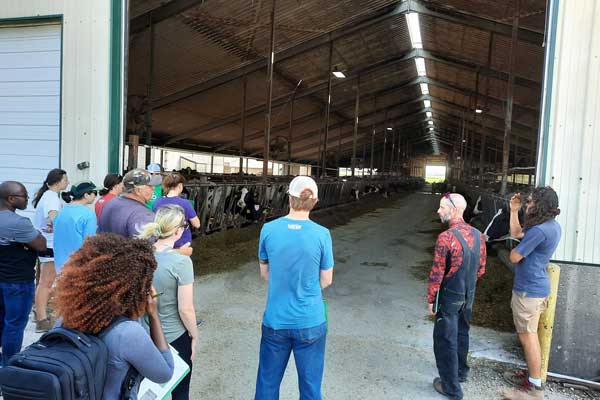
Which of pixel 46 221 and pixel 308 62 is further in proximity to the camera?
pixel 308 62

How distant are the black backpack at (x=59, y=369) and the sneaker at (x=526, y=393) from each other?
2895 millimetres

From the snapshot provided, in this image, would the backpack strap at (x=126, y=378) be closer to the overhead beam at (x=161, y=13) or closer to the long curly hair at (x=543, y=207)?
the long curly hair at (x=543, y=207)

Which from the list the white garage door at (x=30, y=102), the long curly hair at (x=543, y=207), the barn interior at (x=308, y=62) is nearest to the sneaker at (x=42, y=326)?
the white garage door at (x=30, y=102)

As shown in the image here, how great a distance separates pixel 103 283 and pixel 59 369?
304 millimetres

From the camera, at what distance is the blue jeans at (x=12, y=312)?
9.56 feet

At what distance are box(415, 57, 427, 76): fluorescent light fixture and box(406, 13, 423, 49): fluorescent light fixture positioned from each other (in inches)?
57.5

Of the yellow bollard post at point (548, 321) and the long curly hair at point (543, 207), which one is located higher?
the long curly hair at point (543, 207)

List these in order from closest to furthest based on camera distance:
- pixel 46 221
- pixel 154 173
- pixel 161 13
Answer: pixel 46 221, pixel 154 173, pixel 161 13

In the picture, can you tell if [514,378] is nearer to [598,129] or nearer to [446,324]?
[446,324]

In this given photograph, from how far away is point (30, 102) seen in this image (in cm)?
449

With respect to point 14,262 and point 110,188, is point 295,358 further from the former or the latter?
point 110,188

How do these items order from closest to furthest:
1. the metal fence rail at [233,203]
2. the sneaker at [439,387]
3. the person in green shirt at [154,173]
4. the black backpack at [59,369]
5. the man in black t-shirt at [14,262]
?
the black backpack at [59,369], the man in black t-shirt at [14,262], the sneaker at [439,387], the person in green shirt at [154,173], the metal fence rail at [233,203]

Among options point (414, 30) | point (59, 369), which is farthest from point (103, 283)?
point (414, 30)

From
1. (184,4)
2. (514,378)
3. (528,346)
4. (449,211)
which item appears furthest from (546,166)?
(184,4)
